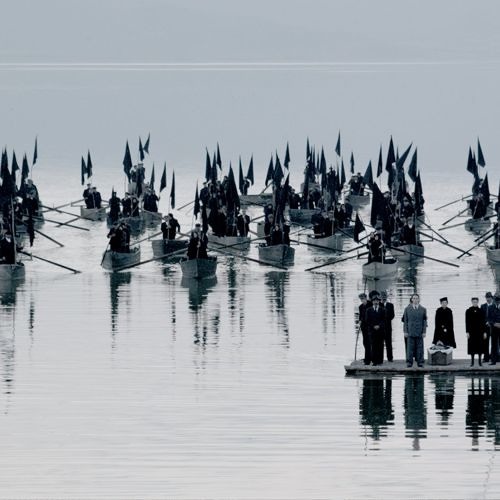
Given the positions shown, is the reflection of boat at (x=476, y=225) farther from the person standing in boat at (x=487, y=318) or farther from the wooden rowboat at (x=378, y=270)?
the person standing in boat at (x=487, y=318)

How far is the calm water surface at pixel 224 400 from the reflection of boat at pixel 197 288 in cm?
12

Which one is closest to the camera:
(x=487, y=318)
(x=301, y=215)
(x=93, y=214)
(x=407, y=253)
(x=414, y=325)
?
(x=414, y=325)

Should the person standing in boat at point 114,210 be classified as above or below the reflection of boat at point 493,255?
above

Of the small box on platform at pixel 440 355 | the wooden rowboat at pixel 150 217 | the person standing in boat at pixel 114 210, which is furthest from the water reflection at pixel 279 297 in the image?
the wooden rowboat at pixel 150 217

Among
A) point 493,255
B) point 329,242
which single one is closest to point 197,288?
point 493,255

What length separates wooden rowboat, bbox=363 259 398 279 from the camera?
69375 millimetres

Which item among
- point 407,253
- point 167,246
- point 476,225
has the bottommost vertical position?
point 407,253

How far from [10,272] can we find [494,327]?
27484 millimetres

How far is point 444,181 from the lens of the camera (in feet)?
438

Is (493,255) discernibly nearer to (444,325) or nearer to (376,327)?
(444,325)

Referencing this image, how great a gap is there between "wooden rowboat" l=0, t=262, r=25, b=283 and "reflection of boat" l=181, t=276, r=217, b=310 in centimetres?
535

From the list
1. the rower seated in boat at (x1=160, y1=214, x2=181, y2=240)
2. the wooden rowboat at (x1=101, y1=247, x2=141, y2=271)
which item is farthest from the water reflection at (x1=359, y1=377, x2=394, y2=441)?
the rower seated in boat at (x1=160, y1=214, x2=181, y2=240)

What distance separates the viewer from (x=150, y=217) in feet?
307

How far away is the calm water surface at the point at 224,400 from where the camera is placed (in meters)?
36.5
